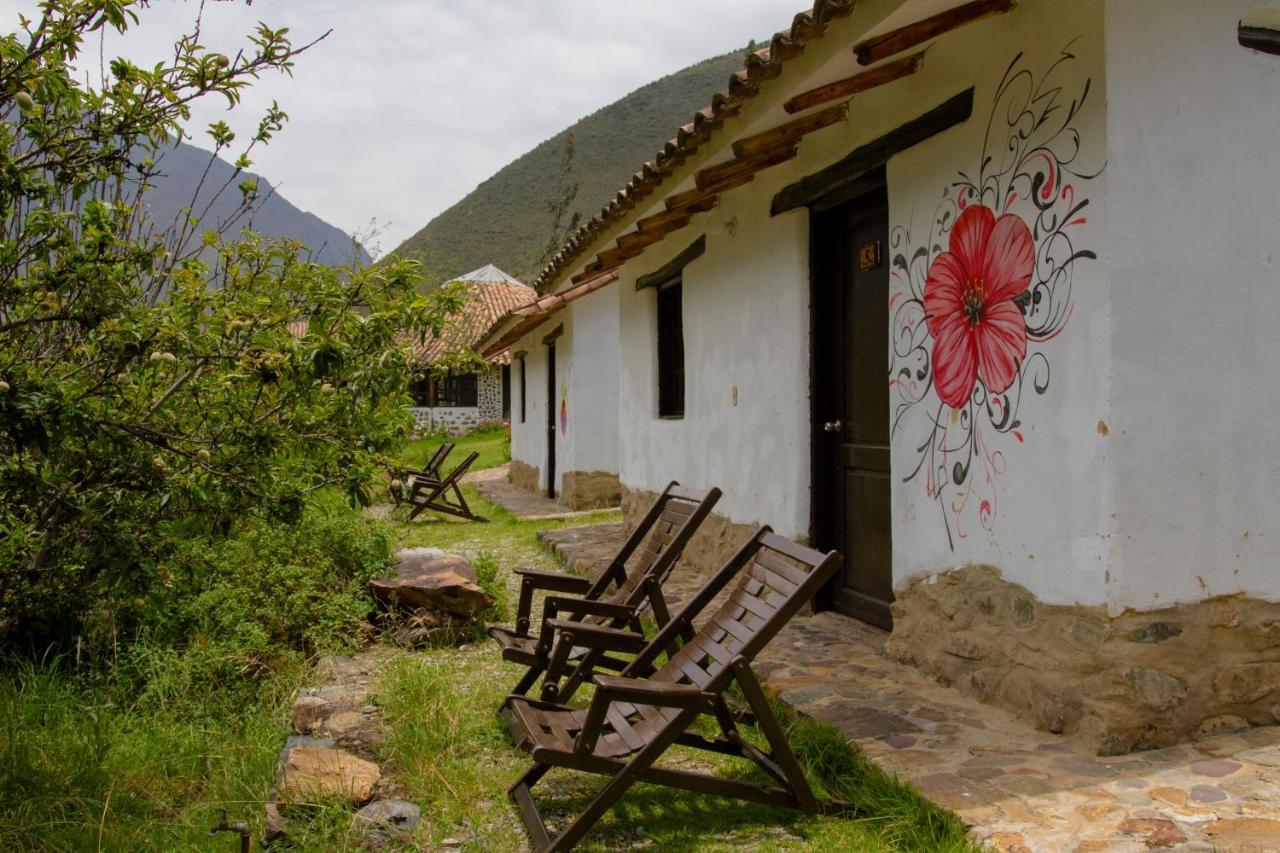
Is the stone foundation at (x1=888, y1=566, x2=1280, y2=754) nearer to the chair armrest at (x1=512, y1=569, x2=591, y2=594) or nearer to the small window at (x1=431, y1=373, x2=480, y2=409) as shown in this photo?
the chair armrest at (x1=512, y1=569, x2=591, y2=594)

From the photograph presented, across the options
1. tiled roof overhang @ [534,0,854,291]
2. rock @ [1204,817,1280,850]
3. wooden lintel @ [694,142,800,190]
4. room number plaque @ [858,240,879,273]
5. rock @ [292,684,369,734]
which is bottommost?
rock @ [292,684,369,734]

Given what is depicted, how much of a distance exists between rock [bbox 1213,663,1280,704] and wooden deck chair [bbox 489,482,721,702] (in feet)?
6.05

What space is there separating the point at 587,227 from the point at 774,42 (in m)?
3.95

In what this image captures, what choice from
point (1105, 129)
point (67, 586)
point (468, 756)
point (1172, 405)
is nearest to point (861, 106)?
point (1105, 129)

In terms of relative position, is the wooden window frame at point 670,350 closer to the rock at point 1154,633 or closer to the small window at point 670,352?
the small window at point 670,352

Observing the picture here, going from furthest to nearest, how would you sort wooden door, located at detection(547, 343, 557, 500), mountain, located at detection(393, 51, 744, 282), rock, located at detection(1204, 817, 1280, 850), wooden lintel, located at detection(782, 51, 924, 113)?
mountain, located at detection(393, 51, 744, 282) < wooden door, located at detection(547, 343, 557, 500) < wooden lintel, located at detection(782, 51, 924, 113) < rock, located at detection(1204, 817, 1280, 850)

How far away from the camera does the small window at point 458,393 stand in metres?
27.0

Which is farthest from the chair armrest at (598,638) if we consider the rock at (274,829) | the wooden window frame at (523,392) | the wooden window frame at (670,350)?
the wooden window frame at (523,392)

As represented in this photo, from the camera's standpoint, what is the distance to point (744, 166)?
16.4 feet

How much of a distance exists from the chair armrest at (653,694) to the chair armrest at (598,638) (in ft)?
1.19

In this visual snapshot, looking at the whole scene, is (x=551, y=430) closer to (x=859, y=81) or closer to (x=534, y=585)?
(x=534, y=585)

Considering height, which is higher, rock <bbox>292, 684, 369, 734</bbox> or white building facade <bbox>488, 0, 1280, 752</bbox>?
white building facade <bbox>488, 0, 1280, 752</bbox>

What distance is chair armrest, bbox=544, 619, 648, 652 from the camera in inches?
115

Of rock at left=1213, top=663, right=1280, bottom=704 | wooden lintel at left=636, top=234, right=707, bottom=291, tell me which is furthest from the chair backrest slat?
wooden lintel at left=636, top=234, right=707, bottom=291
